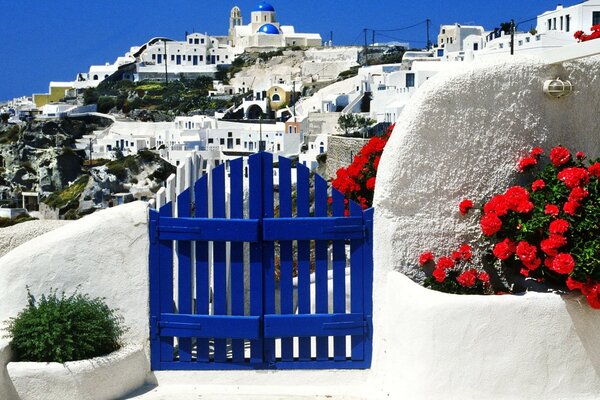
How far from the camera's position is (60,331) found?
5.41 metres

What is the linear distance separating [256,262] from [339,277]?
1.81 feet

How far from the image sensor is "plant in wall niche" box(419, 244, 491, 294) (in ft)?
18.1

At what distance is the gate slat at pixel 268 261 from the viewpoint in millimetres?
5793

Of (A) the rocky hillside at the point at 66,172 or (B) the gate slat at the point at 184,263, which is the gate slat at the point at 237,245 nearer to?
(B) the gate slat at the point at 184,263

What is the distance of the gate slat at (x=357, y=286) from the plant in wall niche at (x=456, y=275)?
40cm

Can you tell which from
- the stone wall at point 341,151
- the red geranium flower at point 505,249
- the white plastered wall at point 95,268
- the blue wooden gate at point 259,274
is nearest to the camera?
the red geranium flower at point 505,249

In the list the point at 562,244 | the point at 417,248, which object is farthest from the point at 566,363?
the point at 417,248

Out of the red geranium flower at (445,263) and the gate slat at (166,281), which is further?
the gate slat at (166,281)

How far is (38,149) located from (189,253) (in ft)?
257

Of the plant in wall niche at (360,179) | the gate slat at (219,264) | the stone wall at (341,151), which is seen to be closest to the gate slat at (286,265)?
the gate slat at (219,264)

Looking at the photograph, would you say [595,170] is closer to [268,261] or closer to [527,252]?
[527,252]

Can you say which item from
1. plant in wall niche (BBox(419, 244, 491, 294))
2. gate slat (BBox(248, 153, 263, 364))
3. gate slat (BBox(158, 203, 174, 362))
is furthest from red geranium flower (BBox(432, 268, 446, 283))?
gate slat (BBox(158, 203, 174, 362))

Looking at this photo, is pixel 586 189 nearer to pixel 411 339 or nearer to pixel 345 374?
pixel 411 339

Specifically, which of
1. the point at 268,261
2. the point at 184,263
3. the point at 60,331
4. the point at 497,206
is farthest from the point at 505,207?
the point at 60,331
